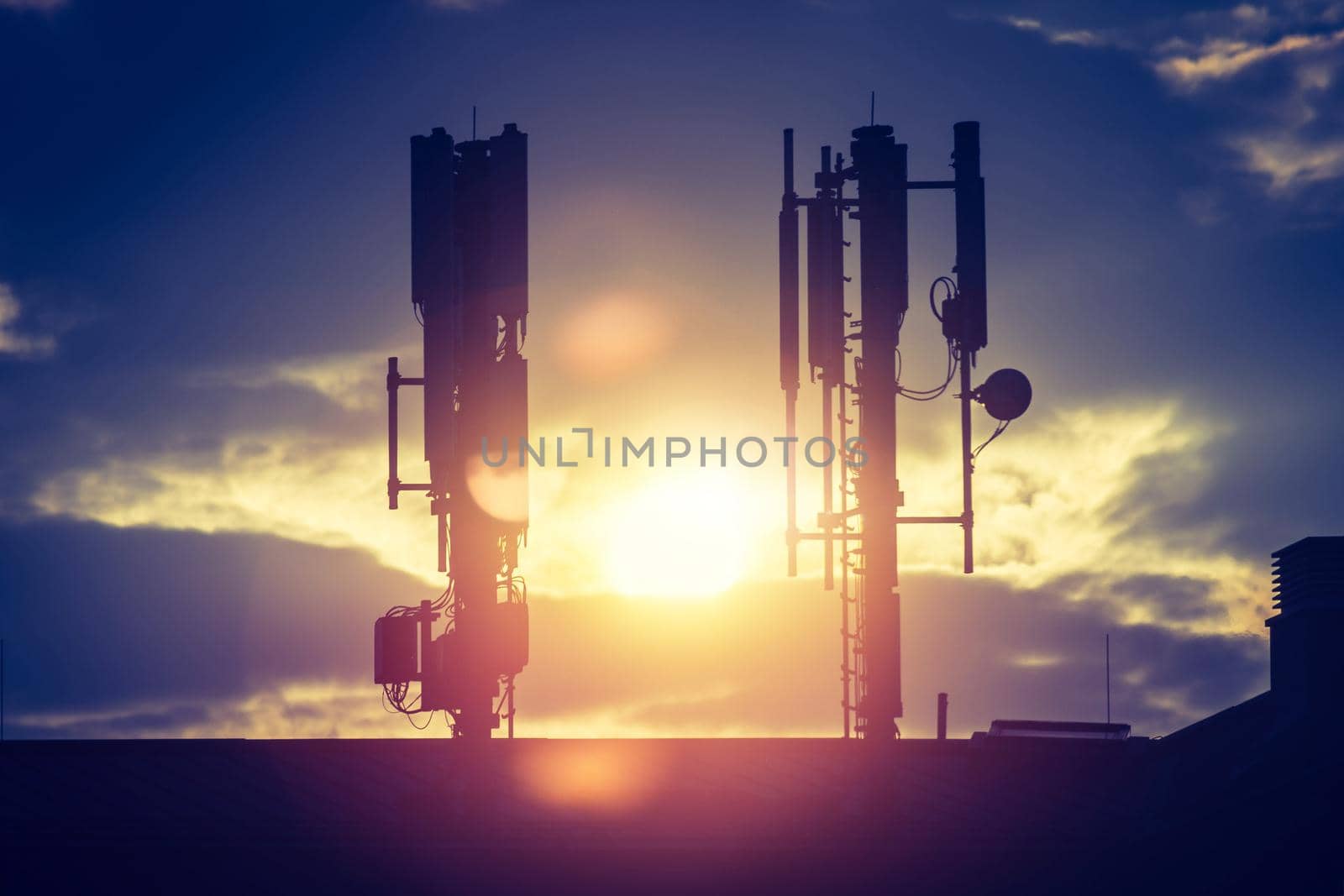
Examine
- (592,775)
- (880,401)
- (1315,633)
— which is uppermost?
(880,401)

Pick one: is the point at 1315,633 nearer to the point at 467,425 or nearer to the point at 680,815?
the point at 680,815

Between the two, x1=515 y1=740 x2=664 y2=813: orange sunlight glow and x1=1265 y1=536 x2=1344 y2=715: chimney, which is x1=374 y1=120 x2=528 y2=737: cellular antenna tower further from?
x1=1265 y1=536 x2=1344 y2=715: chimney

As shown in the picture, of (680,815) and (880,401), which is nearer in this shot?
(680,815)

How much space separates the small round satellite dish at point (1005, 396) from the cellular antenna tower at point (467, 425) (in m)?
9.79

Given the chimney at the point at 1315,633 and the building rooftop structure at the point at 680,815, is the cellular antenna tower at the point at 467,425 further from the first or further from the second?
the chimney at the point at 1315,633

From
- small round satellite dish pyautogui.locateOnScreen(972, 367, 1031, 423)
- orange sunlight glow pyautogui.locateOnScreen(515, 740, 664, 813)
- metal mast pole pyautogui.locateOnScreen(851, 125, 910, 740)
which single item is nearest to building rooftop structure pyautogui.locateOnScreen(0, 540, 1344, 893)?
orange sunlight glow pyautogui.locateOnScreen(515, 740, 664, 813)

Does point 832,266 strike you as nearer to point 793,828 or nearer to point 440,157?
point 440,157

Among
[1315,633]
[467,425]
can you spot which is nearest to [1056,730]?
[1315,633]

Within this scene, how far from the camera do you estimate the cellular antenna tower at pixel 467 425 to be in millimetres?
44875

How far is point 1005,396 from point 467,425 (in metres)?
11.3

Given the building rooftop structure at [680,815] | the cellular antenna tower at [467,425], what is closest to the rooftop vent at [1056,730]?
the building rooftop structure at [680,815]

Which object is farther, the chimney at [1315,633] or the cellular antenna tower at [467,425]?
the cellular antenna tower at [467,425]

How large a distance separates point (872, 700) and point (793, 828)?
6.99 meters

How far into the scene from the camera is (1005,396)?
4331cm
